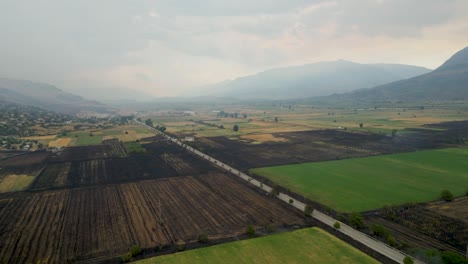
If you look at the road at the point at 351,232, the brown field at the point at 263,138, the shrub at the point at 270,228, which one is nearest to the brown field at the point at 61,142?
the brown field at the point at 263,138

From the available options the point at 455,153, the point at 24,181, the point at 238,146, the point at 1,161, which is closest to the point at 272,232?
the point at 24,181

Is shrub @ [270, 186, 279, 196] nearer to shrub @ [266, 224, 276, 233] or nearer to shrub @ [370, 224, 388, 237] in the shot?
shrub @ [266, 224, 276, 233]

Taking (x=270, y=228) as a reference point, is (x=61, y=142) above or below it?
above

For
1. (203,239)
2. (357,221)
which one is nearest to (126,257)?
(203,239)

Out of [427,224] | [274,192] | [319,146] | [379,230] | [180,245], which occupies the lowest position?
[180,245]

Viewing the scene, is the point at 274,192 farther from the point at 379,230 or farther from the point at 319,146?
the point at 319,146

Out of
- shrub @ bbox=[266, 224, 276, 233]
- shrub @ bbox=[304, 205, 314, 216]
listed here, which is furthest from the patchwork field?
shrub @ bbox=[304, 205, 314, 216]

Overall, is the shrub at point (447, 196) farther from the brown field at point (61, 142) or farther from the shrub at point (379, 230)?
the brown field at point (61, 142)
